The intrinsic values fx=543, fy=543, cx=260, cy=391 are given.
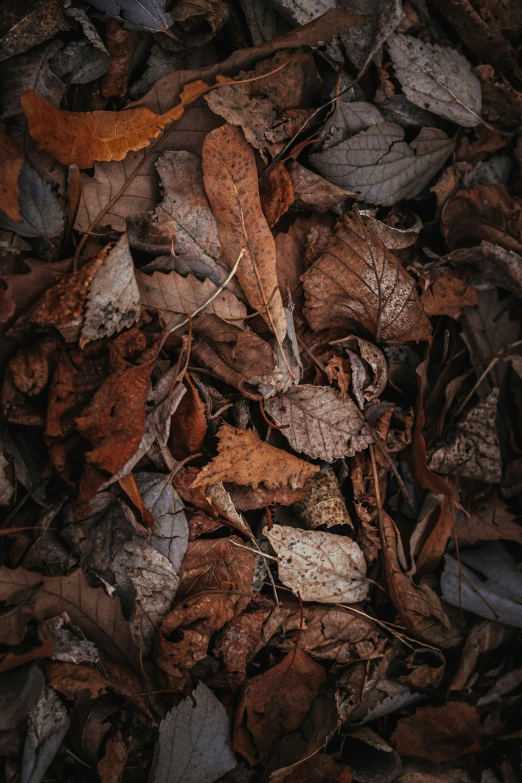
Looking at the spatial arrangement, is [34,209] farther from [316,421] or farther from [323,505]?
[323,505]

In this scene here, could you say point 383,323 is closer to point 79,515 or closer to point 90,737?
point 79,515

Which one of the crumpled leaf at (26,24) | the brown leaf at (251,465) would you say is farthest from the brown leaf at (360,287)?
the crumpled leaf at (26,24)

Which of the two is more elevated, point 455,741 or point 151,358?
point 151,358

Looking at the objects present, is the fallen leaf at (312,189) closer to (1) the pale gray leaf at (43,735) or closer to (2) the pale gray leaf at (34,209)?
(2) the pale gray leaf at (34,209)

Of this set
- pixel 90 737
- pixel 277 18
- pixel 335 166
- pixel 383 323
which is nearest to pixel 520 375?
pixel 383 323

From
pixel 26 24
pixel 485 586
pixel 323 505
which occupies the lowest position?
pixel 485 586

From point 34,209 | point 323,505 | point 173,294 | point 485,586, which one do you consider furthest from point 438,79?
point 485,586

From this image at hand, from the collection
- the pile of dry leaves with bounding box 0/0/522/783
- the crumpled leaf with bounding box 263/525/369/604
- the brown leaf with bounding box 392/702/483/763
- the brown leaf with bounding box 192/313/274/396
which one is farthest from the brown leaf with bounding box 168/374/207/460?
the brown leaf with bounding box 392/702/483/763
